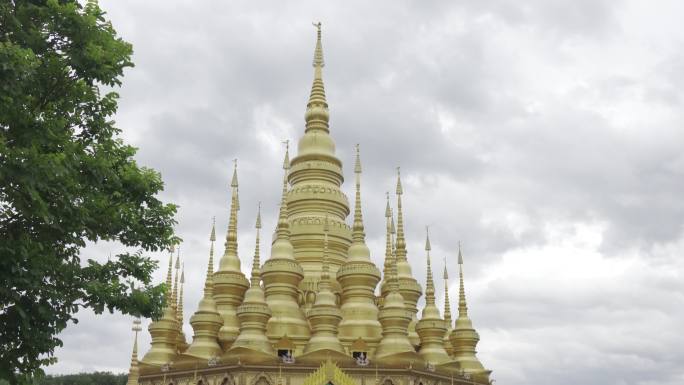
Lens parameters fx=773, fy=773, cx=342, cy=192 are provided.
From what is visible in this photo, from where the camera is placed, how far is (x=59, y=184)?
14.2 meters

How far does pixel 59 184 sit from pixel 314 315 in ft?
93.0

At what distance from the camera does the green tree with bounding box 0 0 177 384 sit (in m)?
13.6

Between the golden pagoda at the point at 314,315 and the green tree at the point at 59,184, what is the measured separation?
74.7 ft

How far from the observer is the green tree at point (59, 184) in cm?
1362

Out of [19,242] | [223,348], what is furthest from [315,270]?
[19,242]

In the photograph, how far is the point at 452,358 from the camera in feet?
151

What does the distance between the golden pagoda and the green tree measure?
74.7 ft

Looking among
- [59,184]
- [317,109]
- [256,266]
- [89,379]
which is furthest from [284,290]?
[89,379]

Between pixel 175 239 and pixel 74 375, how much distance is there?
2656 inches

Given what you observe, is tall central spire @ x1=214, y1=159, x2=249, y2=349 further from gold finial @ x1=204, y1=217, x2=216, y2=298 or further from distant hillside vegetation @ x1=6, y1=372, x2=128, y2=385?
distant hillside vegetation @ x1=6, y1=372, x2=128, y2=385

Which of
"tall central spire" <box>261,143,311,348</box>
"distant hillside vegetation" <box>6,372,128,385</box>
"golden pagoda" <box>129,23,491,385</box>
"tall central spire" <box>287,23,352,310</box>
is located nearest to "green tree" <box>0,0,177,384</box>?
"golden pagoda" <box>129,23,491,385</box>

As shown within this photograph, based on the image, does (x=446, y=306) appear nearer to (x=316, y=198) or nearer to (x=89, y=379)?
(x=316, y=198)

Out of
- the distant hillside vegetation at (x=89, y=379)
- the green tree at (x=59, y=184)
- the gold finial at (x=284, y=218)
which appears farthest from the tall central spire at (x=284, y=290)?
the distant hillside vegetation at (x=89, y=379)

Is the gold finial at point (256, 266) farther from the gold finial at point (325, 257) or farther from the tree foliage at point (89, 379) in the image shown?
the tree foliage at point (89, 379)
